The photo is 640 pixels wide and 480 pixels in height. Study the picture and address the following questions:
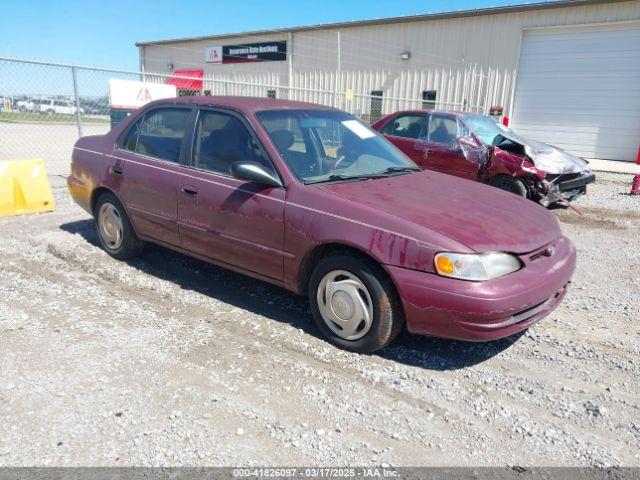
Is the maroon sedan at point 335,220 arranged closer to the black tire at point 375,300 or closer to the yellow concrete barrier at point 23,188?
the black tire at point 375,300

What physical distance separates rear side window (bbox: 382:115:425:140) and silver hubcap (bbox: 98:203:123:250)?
5444 mm

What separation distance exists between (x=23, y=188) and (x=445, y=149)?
6349 millimetres

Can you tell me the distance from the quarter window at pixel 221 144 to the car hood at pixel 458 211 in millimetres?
765

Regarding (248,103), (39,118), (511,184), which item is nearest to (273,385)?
(248,103)

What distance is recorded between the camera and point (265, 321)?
3.83 m

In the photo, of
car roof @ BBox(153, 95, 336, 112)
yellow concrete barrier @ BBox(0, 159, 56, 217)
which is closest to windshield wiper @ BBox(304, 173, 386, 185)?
car roof @ BBox(153, 95, 336, 112)

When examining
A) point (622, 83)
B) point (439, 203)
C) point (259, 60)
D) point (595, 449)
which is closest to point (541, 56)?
point (622, 83)

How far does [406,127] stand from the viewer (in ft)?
29.3

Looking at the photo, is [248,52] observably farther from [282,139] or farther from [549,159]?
[282,139]

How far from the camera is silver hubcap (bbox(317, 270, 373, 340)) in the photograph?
3244mm

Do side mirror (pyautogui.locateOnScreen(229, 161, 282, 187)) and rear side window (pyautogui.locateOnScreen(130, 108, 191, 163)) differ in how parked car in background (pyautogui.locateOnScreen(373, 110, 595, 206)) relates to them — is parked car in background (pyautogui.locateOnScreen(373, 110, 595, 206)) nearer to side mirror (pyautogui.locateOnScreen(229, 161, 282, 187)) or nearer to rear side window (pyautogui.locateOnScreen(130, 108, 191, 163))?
rear side window (pyautogui.locateOnScreen(130, 108, 191, 163))

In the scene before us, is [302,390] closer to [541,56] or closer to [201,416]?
[201,416]

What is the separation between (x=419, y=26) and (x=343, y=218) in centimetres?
1886

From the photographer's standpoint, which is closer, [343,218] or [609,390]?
[609,390]
